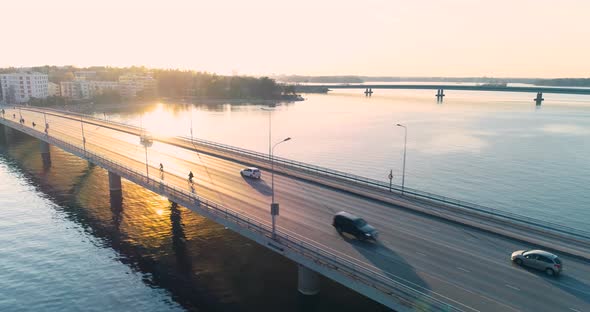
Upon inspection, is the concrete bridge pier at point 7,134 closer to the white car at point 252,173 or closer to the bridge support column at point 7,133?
the bridge support column at point 7,133

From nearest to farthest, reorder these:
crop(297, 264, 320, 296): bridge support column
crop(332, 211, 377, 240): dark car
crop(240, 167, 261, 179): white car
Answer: crop(332, 211, 377, 240): dark car < crop(297, 264, 320, 296): bridge support column < crop(240, 167, 261, 179): white car

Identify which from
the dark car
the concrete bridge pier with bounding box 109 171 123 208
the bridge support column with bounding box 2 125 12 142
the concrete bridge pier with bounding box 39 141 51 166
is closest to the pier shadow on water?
the dark car

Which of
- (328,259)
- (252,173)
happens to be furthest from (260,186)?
(328,259)

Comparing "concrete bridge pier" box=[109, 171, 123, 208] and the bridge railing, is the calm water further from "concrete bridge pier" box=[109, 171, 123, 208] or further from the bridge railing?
"concrete bridge pier" box=[109, 171, 123, 208]

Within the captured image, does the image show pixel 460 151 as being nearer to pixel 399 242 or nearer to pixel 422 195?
pixel 422 195

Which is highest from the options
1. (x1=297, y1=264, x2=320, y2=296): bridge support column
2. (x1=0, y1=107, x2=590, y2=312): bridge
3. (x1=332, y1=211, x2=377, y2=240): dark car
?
(x1=332, y1=211, x2=377, y2=240): dark car

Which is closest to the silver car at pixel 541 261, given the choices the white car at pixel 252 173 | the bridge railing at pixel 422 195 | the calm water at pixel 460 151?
the bridge railing at pixel 422 195
